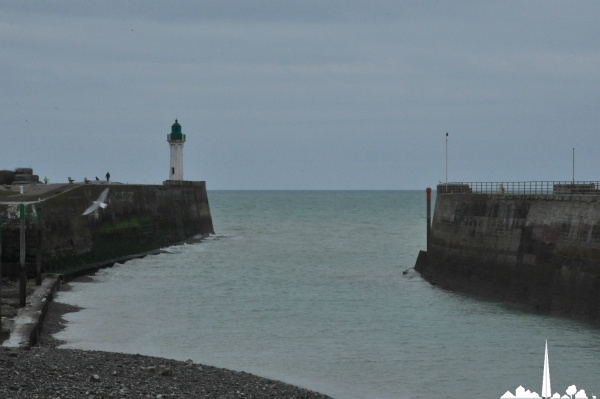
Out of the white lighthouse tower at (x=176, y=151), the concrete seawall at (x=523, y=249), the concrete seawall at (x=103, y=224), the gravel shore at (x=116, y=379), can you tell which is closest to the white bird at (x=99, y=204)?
the concrete seawall at (x=103, y=224)

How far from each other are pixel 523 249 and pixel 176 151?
4785cm

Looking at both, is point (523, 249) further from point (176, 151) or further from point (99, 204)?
point (176, 151)

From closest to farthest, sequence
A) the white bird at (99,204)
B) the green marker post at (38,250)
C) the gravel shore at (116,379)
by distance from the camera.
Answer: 1. the gravel shore at (116,379)
2. the green marker post at (38,250)
3. the white bird at (99,204)

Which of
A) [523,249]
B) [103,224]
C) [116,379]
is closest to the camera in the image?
[116,379]

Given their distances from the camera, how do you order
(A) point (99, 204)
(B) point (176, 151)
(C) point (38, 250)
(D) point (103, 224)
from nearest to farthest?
Result: (C) point (38, 250) → (D) point (103, 224) → (A) point (99, 204) → (B) point (176, 151)

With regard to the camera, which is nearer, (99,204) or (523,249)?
(523,249)

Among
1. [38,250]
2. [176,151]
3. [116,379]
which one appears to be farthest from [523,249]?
[176,151]

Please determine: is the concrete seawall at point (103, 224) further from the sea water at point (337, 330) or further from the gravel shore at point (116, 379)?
the gravel shore at point (116, 379)

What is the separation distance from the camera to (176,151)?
75000 mm

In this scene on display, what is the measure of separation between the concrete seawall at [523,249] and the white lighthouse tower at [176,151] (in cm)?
3769

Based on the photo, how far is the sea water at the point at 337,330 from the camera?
21.3m

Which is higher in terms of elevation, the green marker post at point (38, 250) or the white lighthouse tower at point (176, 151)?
the white lighthouse tower at point (176, 151)

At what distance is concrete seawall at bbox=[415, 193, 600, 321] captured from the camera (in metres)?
28.0

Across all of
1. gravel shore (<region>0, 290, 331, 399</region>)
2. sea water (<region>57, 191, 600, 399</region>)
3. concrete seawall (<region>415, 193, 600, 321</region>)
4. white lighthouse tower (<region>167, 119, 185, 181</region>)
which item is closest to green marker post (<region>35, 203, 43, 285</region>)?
sea water (<region>57, 191, 600, 399</region>)
